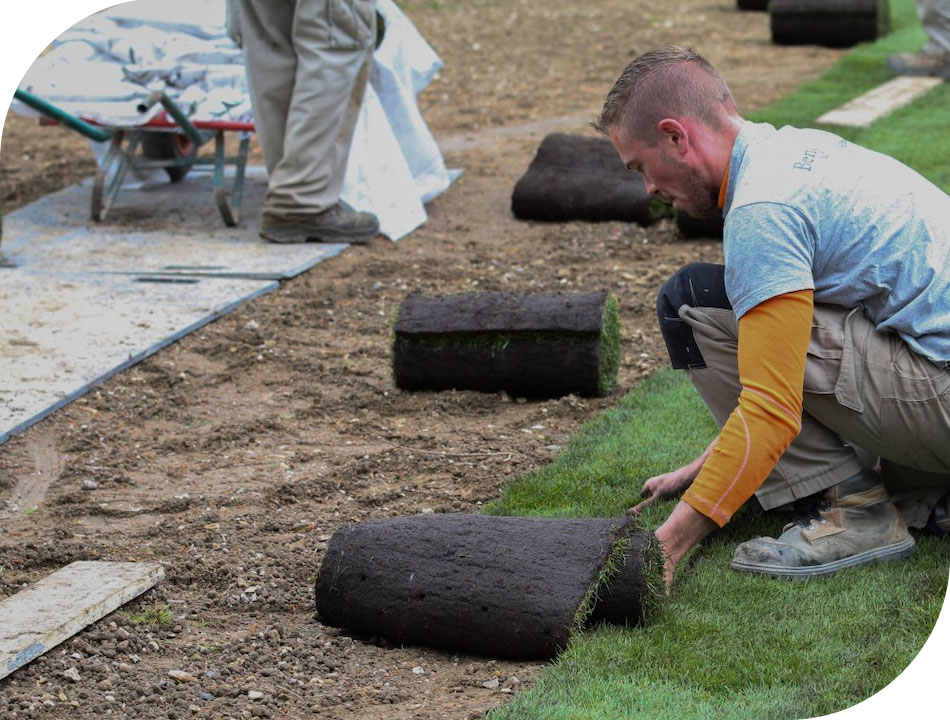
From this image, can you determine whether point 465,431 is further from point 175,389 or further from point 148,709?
point 148,709

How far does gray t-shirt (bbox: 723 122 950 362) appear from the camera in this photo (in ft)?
9.12

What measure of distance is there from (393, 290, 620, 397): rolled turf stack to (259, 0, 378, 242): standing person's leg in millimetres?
2159

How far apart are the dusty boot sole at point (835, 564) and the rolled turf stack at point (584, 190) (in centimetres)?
393

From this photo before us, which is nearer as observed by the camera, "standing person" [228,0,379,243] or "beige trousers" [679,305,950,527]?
"beige trousers" [679,305,950,527]

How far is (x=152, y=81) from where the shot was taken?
7.43 metres

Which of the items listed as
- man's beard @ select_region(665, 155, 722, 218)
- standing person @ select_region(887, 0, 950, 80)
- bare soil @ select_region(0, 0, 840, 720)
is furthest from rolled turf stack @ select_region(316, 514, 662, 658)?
standing person @ select_region(887, 0, 950, 80)

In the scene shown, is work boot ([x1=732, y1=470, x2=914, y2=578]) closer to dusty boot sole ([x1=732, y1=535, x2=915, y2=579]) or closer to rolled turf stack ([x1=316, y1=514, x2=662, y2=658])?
dusty boot sole ([x1=732, y1=535, x2=915, y2=579])

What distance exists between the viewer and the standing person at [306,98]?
6.39m

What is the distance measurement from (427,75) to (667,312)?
15.8 feet

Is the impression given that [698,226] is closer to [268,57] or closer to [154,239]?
[268,57]

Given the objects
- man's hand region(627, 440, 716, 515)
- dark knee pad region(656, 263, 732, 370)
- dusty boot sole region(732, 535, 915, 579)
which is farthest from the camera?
man's hand region(627, 440, 716, 515)

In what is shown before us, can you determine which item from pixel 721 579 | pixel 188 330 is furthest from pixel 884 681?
pixel 188 330

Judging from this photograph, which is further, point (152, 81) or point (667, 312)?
point (152, 81)

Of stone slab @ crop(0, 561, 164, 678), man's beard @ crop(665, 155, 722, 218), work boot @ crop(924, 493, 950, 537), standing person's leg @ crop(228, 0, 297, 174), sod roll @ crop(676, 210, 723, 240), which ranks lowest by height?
sod roll @ crop(676, 210, 723, 240)
